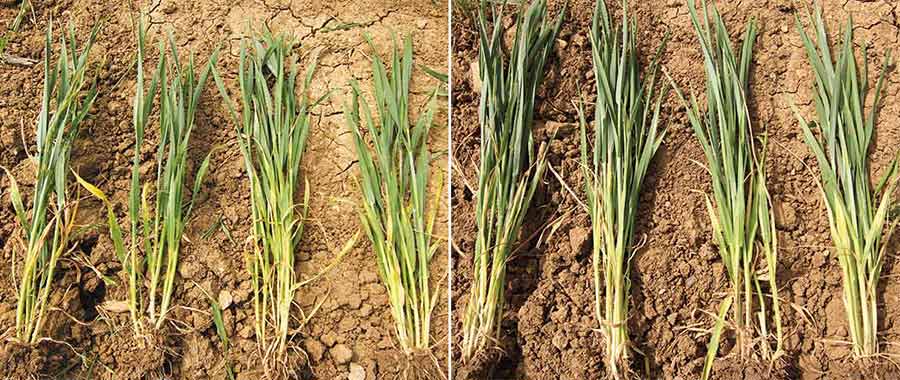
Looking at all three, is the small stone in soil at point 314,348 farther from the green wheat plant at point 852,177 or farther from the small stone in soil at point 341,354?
the green wheat plant at point 852,177

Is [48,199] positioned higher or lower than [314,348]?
higher

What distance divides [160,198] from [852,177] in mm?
1577

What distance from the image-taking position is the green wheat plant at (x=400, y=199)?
1.63 meters

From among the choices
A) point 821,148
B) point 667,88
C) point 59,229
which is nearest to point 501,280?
point 667,88

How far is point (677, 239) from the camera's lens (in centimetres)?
164

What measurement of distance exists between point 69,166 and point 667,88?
145 cm

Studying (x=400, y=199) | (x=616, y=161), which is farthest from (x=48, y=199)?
(x=616, y=161)

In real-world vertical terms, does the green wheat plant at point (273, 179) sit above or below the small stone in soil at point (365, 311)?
above

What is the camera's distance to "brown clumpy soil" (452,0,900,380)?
5.17 feet

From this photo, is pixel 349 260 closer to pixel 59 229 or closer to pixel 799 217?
pixel 59 229

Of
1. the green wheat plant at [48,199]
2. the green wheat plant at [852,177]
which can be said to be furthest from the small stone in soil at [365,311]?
the green wheat plant at [852,177]

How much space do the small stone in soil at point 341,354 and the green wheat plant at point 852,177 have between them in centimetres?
113

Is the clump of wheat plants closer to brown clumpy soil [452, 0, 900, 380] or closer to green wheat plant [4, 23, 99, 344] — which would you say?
brown clumpy soil [452, 0, 900, 380]

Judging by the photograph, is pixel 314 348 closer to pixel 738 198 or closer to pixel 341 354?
pixel 341 354
